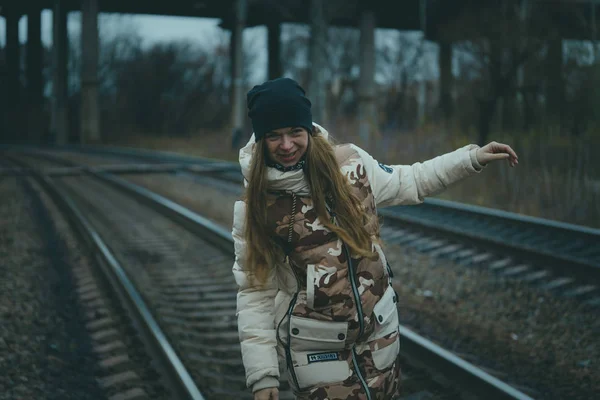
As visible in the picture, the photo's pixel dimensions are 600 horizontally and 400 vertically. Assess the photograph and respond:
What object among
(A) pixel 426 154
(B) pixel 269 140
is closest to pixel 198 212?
(A) pixel 426 154

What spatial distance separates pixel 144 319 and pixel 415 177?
329cm

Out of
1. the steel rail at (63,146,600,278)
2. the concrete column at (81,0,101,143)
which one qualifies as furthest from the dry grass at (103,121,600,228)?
the concrete column at (81,0,101,143)

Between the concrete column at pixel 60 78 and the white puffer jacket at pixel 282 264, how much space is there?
35309mm

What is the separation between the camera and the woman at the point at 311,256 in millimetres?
2469

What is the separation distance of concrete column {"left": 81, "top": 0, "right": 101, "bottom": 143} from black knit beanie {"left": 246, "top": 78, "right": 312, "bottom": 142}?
31.6m

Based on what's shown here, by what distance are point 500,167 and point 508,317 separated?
554 centimetres

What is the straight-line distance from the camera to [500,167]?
36.1 ft

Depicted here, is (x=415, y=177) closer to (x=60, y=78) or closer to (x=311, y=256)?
(x=311, y=256)

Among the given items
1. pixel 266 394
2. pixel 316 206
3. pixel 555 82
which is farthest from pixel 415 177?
pixel 555 82

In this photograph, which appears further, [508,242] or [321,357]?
[508,242]

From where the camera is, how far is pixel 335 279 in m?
2.46

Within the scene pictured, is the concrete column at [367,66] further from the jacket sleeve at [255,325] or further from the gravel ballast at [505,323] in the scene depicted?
the jacket sleeve at [255,325]

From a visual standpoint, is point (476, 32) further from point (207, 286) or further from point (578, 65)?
point (207, 286)

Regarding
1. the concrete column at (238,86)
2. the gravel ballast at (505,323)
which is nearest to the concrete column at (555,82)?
the gravel ballast at (505,323)
